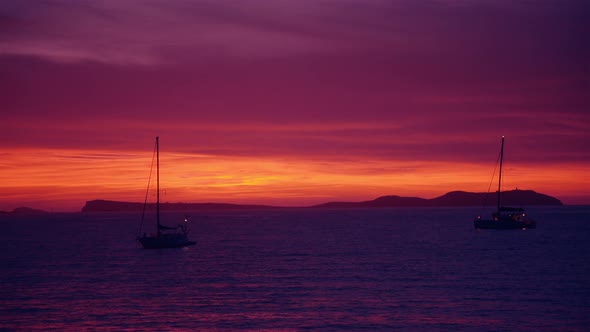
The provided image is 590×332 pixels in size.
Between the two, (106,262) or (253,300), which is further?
(106,262)

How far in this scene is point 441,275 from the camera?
58.7 m

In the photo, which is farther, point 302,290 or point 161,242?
point 161,242

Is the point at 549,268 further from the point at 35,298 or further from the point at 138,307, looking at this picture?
the point at 35,298

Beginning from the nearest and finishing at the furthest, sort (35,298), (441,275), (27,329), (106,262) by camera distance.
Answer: (27,329), (35,298), (441,275), (106,262)

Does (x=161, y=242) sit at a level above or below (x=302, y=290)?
above

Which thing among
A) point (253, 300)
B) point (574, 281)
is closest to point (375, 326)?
point (253, 300)

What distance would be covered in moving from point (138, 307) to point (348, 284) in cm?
1799

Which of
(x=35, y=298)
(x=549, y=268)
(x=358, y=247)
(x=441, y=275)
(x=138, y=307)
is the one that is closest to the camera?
(x=138, y=307)

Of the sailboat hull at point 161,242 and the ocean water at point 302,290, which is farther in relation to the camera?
the sailboat hull at point 161,242

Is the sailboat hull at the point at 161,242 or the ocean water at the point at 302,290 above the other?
the sailboat hull at the point at 161,242

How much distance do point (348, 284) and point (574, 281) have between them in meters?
19.1

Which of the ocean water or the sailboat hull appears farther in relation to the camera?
the sailboat hull

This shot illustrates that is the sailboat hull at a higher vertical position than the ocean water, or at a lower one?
higher

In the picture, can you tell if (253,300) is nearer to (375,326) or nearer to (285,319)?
(285,319)
